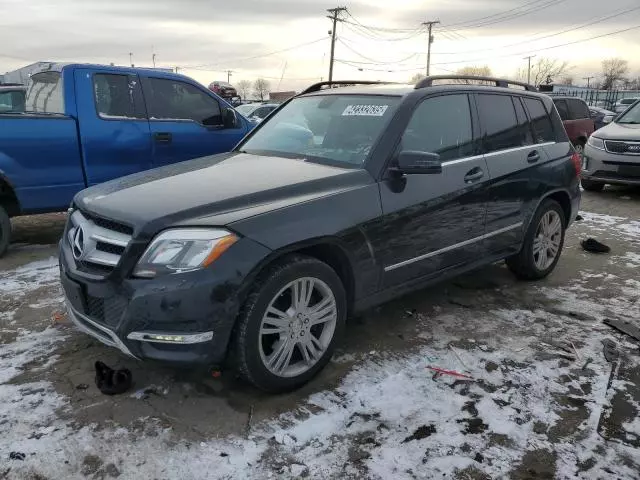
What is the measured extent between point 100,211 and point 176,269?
69 centimetres

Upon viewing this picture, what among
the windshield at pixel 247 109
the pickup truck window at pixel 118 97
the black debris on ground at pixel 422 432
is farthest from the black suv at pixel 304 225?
the windshield at pixel 247 109

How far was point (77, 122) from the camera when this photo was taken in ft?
18.6

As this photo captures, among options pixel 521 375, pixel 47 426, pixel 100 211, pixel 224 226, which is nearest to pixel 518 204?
pixel 521 375

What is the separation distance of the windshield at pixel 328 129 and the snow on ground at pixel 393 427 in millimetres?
1396

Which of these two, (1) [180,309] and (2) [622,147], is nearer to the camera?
(1) [180,309]

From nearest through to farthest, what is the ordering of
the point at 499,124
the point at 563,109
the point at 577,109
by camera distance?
1. the point at 499,124
2. the point at 563,109
3. the point at 577,109

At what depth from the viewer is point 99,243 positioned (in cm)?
293

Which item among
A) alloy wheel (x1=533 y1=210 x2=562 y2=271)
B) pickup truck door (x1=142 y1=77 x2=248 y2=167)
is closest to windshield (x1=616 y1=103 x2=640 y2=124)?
alloy wheel (x1=533 y1=210 x2=562 y2=271)

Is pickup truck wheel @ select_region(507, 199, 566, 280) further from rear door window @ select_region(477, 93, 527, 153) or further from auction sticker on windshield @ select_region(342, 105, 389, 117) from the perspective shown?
auction sticker on windshield @ select_region(342, 105, 389, 117)

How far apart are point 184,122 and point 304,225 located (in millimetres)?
4016

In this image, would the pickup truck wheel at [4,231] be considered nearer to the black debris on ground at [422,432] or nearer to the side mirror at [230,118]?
the side mirror at [230,118]

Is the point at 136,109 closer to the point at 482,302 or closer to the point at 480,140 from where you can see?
the point at 480,140

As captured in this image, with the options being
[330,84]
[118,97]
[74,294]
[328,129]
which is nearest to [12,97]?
[118,97]

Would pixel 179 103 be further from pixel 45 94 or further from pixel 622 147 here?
pixel 622 147
